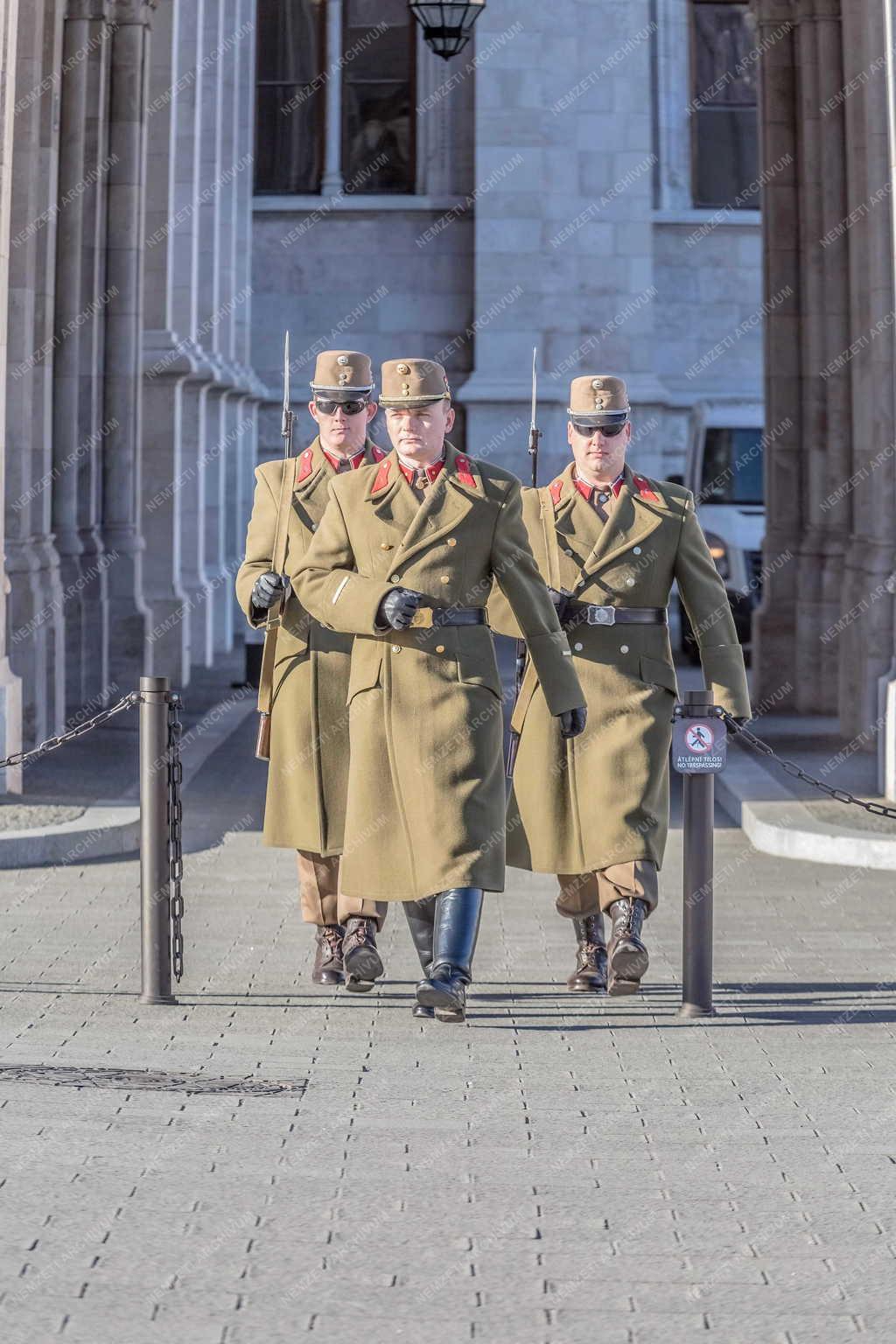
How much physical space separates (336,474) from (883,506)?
7.02m

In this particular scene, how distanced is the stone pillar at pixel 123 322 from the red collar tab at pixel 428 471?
12.1 meters

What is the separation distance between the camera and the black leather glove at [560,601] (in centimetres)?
769

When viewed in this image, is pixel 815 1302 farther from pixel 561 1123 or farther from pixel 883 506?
pixel 883 506

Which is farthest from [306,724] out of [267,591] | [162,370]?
[162,370]

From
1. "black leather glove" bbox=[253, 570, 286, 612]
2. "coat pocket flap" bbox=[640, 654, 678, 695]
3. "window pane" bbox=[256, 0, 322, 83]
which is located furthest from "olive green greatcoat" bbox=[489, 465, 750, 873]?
"window pane" bbox=[256, 0, 322, 83]

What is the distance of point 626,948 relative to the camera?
7.43 meters

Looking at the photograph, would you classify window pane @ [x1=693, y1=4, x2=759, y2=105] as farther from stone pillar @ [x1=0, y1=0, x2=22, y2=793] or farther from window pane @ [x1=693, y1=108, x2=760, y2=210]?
stone pillar @ [x1=0, y1=0, x2=22, y2=793]

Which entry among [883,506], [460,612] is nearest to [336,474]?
[460,612]

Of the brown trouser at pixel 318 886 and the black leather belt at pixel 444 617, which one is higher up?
the black leather belt at pixel 444 617

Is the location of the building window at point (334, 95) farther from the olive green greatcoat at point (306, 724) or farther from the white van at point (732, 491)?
the olive green greatcoat at point (306, 724)

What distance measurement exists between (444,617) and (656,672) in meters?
0.92

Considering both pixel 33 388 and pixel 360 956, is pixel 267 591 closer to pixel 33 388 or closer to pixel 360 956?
pixel 360 956

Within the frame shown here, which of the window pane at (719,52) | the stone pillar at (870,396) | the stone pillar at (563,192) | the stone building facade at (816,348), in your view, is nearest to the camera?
the stone pillar at (870,396)

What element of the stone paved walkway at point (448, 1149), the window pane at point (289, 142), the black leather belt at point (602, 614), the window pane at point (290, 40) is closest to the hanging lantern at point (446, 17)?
the stone paved walkway at point (448, 1149)
